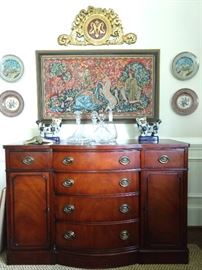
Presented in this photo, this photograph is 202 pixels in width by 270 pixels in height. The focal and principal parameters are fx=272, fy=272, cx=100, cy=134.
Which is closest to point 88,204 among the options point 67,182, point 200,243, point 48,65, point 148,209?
point 67,182

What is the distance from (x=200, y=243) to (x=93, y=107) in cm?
166

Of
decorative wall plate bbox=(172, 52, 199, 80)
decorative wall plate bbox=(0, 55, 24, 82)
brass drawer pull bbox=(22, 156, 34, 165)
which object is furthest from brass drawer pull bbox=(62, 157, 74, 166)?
decorative wall plate bbox=(172, 52, 199, 80)

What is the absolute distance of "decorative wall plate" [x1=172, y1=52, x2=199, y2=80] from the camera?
A: 269cm

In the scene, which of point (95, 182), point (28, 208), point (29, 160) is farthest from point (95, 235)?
point (29, 160)

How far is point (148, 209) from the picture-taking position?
2.21m

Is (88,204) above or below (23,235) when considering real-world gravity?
above

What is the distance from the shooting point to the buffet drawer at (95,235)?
2.17 m

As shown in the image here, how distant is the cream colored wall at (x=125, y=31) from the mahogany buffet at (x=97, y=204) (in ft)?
1.98

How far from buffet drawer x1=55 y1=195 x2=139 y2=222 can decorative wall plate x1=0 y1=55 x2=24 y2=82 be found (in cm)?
129

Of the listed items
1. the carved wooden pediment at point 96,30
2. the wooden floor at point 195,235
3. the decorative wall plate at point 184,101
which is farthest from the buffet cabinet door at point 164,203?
the carved wooden pediment at point 96,30

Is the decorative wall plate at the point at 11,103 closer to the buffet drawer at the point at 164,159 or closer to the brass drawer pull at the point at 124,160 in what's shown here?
the brass drawer pull at the point at 124,160

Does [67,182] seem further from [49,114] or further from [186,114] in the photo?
[186,114]

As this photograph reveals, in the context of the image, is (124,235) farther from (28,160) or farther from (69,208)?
(28,160)

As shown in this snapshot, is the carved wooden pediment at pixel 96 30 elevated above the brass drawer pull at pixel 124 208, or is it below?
above
